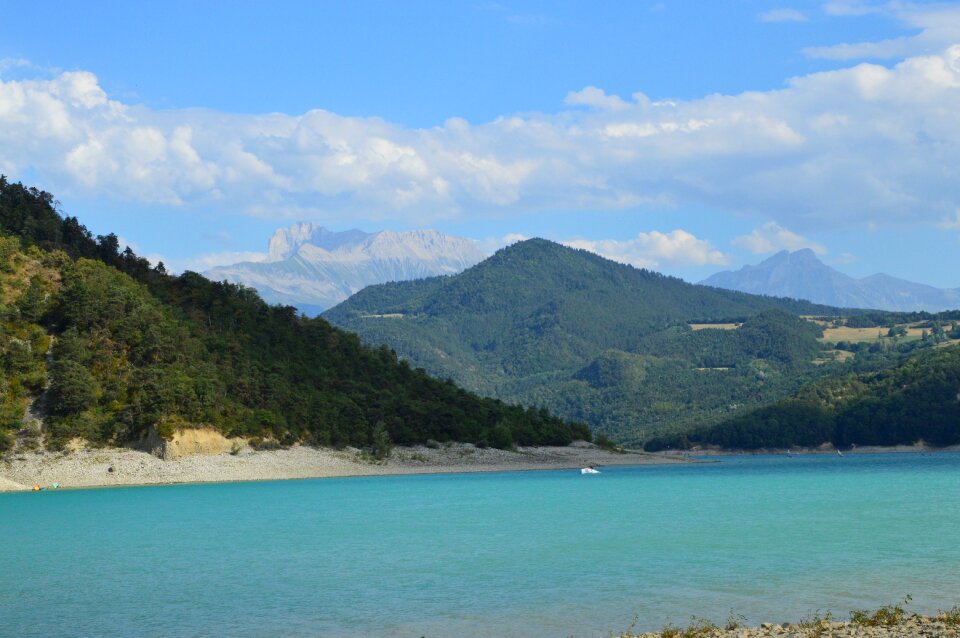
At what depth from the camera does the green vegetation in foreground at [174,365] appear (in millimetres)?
→ 96250

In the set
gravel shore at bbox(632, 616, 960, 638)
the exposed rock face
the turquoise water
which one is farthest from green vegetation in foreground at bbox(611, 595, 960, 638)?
the exposed rock face

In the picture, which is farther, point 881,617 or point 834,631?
point 881,617

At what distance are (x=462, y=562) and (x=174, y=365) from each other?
7201 centimetres

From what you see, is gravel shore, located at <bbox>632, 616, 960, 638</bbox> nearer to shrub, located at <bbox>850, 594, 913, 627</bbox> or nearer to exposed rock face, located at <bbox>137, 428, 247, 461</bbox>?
shrub, located at <bbox>850, 594, 913, 627</bbox>

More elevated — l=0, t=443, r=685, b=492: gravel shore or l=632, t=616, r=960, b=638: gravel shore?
l=632, t=616, r=960, b=638: gravel shore

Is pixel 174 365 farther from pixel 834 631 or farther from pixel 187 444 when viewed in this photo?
pixel 834 631

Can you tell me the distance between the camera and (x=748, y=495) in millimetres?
79750

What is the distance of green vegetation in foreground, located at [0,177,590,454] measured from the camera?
3789 inches

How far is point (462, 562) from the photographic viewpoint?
4109 cm

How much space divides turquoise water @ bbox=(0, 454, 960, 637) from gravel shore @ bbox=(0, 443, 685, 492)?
11922 millimetres

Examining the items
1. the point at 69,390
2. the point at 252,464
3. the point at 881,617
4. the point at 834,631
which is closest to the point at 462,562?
the point at 881,617

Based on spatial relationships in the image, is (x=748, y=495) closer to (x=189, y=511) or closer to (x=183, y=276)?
(x=189, y=511)

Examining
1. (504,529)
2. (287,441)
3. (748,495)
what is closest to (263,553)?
(504,529)

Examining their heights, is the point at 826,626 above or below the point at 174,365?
below
